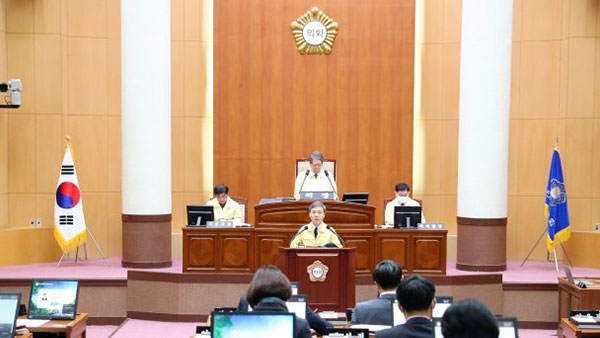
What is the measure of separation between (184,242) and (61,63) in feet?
13.4

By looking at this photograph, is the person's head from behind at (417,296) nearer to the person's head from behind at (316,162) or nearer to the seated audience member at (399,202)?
the person's head from behind at (316,162)

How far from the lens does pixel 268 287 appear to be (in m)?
4.67

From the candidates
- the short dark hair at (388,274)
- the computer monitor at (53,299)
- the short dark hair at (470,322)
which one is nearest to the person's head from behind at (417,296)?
the short dark hair at (470,322)

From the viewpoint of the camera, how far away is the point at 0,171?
1231 centimetres

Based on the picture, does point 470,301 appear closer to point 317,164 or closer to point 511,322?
point 511,322

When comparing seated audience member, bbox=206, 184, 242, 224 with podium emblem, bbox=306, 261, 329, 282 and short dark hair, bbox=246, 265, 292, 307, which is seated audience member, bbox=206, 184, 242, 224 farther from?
short dark hair, bbox=246, 265, 292, 307

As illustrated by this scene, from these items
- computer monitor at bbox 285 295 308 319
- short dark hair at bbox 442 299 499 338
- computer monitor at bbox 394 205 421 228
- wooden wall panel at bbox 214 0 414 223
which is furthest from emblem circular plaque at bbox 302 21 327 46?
short dark hair at bbox 442 299 499 338

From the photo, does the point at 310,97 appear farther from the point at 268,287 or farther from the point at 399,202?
the point at 268,287

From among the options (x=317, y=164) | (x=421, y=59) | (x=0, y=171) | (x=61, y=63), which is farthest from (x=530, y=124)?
(x=0, y=171)

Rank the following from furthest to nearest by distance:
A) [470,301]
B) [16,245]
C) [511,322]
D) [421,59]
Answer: [421,59] → [16,245] → [511,322] → [470,301]

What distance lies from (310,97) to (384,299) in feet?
26.0

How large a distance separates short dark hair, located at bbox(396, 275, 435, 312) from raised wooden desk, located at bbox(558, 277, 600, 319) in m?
5.74

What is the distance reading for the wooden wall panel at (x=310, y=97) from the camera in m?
13.5

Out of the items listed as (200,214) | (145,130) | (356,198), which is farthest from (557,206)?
(145,130)
